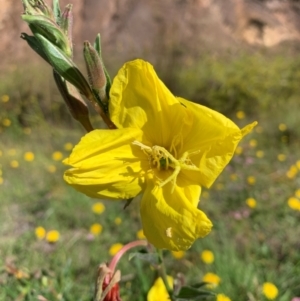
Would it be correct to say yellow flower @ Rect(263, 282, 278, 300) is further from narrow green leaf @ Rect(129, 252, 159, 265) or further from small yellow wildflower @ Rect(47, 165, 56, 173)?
small yellow wildflower @ Rect(47, 165, 56, 173)

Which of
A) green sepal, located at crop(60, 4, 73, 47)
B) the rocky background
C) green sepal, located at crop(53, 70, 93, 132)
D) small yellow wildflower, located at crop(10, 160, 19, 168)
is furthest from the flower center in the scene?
the rocky background

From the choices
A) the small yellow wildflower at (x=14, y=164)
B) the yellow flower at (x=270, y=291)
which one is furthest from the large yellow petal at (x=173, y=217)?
the small yellow wildflower at (x=14, y=164)

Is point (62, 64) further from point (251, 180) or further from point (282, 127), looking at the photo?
point (282, 127)

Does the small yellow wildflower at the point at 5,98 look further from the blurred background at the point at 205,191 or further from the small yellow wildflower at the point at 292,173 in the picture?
the small yellow wildflower at the point at 292,173

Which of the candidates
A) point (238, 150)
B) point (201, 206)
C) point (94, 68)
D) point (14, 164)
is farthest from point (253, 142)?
point (94, 68)

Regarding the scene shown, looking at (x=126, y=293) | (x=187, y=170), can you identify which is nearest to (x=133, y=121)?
(x=187, y=170)
